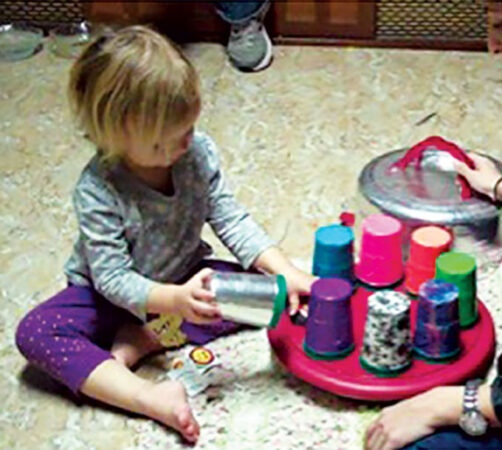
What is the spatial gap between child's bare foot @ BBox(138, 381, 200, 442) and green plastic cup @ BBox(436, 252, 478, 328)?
0.35 m

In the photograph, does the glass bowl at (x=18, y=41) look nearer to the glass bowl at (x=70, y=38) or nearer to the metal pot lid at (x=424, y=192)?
the glass bowl at (x=70, y=38)

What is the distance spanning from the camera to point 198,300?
1.20 meters

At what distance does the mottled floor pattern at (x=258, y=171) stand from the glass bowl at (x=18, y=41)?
3 centimetres

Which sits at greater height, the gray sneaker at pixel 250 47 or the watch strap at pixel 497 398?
the watch strap at pixel 497 398

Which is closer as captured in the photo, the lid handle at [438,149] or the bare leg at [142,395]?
the bare leg at [142,395]

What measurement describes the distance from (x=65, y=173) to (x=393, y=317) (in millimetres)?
831

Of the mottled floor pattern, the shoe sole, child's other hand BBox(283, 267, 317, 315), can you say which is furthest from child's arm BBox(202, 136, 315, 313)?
the shoe sole

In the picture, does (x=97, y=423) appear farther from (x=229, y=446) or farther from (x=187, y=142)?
(x=187, y=142)

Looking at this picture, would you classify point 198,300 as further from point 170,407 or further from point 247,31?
point 247,31

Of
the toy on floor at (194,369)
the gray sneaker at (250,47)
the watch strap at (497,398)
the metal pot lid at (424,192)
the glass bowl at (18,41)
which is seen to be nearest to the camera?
the watch strap at (497,398)

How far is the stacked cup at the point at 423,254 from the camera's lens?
4.32 ft

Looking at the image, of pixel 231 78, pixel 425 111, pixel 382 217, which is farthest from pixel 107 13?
pixel 382 217

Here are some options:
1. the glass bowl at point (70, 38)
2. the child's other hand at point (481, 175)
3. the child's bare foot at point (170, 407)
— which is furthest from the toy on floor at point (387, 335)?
the glass bowl at point (70, 38)

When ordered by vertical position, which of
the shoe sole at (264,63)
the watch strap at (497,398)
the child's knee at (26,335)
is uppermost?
the watch strap at (497,398)
